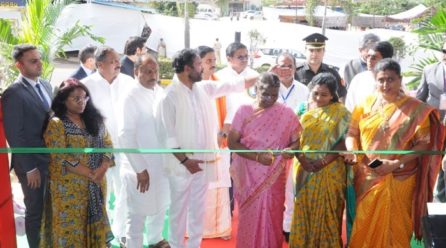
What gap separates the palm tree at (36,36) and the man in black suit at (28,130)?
3049mm

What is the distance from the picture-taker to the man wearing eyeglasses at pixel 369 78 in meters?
4.34

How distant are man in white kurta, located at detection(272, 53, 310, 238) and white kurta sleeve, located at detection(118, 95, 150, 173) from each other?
131cm

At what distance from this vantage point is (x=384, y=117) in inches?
131

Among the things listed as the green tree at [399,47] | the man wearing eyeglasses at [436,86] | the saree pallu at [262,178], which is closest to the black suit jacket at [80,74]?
the saree pallu at [262,178]

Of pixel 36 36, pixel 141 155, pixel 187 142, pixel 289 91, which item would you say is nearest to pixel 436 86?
pixel 289 91

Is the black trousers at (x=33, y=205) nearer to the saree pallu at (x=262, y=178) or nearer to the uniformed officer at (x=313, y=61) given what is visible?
the saree pallu at (x=262, y=178)

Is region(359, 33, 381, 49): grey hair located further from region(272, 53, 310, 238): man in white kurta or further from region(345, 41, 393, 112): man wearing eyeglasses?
region(272, 53, 310, 238): man in white kurta

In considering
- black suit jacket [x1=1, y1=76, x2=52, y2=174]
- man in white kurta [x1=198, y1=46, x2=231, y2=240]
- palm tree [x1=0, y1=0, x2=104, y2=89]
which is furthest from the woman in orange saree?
palm tree [x1=0, y1=0, x2=104, y2=89]

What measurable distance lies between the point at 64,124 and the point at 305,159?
→ 156cm

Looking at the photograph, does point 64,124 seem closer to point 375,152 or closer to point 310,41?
point 375,152

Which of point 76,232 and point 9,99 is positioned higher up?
point 9,99

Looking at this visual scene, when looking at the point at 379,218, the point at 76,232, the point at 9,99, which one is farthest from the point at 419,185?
the point at 9,99

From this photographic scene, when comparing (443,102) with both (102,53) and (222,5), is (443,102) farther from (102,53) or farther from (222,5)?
(222,5)

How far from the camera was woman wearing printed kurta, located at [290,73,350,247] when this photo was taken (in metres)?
3.36
